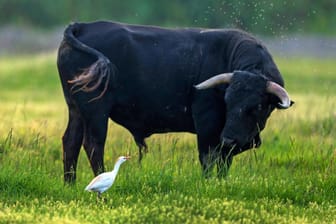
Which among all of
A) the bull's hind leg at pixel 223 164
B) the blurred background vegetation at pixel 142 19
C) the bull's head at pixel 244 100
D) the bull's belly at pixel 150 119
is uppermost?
the bull's head at pixel 244 100

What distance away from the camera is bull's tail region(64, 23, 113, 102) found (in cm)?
1088

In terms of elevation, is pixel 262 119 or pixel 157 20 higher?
pixel 262 119

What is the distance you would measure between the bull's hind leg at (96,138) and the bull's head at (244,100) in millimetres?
1236

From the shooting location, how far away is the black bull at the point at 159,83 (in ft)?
35.8

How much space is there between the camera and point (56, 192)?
32.8ft

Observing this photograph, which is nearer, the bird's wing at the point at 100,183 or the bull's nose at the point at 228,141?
the bird's wing at the point at 100,183

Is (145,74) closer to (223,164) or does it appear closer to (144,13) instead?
(223,164)

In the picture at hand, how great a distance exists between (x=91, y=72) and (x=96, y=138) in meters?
0.78

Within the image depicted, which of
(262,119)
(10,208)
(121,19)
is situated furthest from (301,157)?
(121,19)

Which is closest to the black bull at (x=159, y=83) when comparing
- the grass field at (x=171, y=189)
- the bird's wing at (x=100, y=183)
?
the grass field at (x=171, y=189)

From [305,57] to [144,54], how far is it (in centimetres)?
2544

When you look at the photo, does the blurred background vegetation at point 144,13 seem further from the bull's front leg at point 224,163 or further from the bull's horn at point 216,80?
the bull's horn at point 216,80

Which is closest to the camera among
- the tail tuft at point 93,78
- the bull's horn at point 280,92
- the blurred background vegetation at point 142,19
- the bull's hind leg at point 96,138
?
the bull's horn at point 280,92

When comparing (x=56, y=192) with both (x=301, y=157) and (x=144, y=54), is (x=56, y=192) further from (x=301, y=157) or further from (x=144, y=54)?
(x=301, y=157)
